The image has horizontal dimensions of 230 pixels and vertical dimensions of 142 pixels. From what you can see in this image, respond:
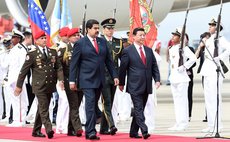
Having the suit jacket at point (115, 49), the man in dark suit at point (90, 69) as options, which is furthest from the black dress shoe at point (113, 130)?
the suit jacket at point (115, 49)

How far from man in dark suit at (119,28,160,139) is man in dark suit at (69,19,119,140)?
23 cm

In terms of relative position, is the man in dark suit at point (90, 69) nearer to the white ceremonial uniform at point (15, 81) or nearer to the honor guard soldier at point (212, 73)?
the honor guard soldier at point (212, 73)

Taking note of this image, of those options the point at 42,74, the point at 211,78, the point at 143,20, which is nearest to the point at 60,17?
the point at 143,20

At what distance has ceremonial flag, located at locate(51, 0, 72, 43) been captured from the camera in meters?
16.2

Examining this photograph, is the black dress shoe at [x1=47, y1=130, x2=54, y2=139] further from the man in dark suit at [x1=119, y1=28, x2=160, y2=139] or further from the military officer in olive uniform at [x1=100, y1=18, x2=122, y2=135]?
the man in dark suit at [x1=119, y1=28, x2=160, y2=139]

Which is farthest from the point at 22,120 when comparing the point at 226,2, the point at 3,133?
the point at 226,2

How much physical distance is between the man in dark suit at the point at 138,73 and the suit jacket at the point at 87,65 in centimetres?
35

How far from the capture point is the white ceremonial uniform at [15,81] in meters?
14.8

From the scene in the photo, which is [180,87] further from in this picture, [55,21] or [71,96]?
[55,21]

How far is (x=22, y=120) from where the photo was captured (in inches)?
581

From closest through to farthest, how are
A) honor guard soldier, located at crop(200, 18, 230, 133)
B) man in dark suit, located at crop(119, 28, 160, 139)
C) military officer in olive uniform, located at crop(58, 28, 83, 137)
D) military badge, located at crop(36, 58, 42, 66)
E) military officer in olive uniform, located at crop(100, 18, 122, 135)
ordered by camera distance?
man in dark suit, located at crop(119, 28, 160, 139) → military officer in olive uniform, located at crop(100, 18, 122, 135) → military badge, located at crop(36, 58, 42, 66) → military officer in olive uniform, located at crop(58, 28, 83, 137) → honor guard soldier, located at crop(200, 18, 230, 133)

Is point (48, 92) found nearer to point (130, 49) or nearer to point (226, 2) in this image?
point (130, 49)

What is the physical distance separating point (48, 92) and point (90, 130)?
927 mm

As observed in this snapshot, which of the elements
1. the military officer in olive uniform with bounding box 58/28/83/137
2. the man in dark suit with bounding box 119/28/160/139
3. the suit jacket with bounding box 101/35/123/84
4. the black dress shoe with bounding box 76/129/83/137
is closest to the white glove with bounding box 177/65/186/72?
the suit jacket with bounding box 101/35/123/84
